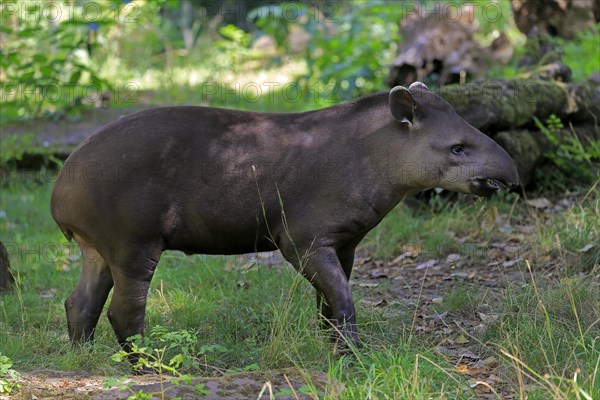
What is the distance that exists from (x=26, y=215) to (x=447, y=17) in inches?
232

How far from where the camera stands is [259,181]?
579 centimetres

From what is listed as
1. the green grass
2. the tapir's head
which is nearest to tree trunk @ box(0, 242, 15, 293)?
the green grass

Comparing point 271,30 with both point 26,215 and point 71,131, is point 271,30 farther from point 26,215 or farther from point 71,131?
point 26,215

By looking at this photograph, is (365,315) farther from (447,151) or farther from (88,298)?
(88,298)

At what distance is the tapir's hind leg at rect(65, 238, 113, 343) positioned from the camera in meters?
6.04

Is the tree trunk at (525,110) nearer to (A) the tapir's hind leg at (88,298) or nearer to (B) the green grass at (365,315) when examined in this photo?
(B) the green grass at (365,315)

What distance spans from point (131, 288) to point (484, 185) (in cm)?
239

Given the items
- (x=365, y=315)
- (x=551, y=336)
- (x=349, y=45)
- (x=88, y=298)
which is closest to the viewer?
(x=551, y=336)

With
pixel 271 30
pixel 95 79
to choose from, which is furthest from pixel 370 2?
pixel 95 79

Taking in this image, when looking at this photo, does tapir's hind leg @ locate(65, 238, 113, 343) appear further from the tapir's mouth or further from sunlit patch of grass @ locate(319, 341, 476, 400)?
the tapir's mouth

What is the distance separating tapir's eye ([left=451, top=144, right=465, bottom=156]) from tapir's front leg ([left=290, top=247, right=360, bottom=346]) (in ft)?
3.35

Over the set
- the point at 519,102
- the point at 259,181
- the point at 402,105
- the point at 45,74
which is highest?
the point at 402,105

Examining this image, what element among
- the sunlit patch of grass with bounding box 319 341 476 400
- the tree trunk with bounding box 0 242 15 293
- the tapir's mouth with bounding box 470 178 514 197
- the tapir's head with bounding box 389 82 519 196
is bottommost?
the tree trunk with bounding box 0 242 15 293

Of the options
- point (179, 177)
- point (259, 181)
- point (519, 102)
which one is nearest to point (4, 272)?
point (179, 177)
